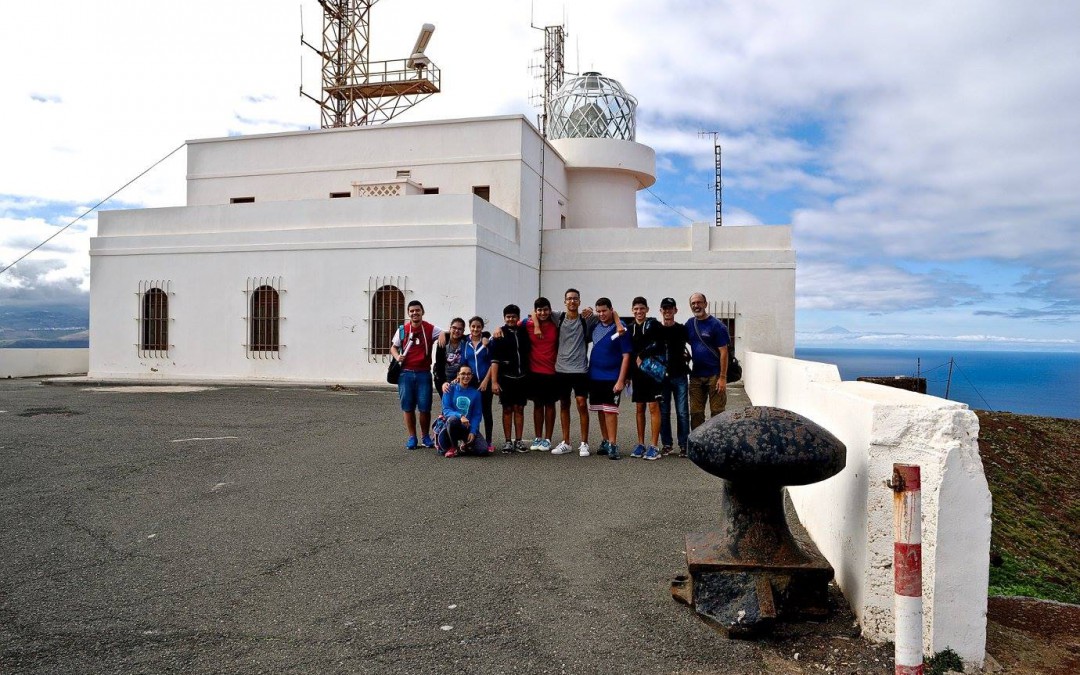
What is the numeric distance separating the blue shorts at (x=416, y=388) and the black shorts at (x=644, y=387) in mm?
2378

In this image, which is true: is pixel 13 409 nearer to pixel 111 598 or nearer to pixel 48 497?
pixel 48 497

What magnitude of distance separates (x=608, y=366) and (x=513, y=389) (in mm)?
1160

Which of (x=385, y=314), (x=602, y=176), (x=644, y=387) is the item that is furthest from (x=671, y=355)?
(x=602, y=176)

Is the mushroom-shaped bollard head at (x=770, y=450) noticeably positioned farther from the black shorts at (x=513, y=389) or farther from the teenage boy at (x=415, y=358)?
the teenage boy at (x=415, y=358)

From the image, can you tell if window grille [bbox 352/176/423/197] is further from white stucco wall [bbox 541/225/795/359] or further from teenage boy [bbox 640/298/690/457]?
teenage boy [bbox 640/298/690/457]

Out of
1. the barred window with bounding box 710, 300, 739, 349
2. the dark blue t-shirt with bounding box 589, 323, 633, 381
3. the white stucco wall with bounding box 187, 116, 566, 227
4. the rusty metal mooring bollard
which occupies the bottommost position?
the rusty metal mooring bollard

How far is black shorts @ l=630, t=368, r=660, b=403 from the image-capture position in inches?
305

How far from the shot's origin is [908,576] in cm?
285

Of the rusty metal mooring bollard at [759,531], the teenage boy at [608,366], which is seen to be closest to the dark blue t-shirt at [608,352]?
the teenage boy at [608,366]

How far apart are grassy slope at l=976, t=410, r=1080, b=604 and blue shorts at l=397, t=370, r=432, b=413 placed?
5.75m

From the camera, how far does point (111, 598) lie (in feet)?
12.9

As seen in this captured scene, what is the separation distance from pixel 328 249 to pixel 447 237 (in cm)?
311

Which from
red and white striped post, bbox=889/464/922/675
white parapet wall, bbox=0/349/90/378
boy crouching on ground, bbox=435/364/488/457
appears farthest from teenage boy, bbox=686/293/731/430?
white parapet wall, bbox=0/349/90/378

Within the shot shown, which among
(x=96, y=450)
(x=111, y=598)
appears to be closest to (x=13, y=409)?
(x=96, y=450)
